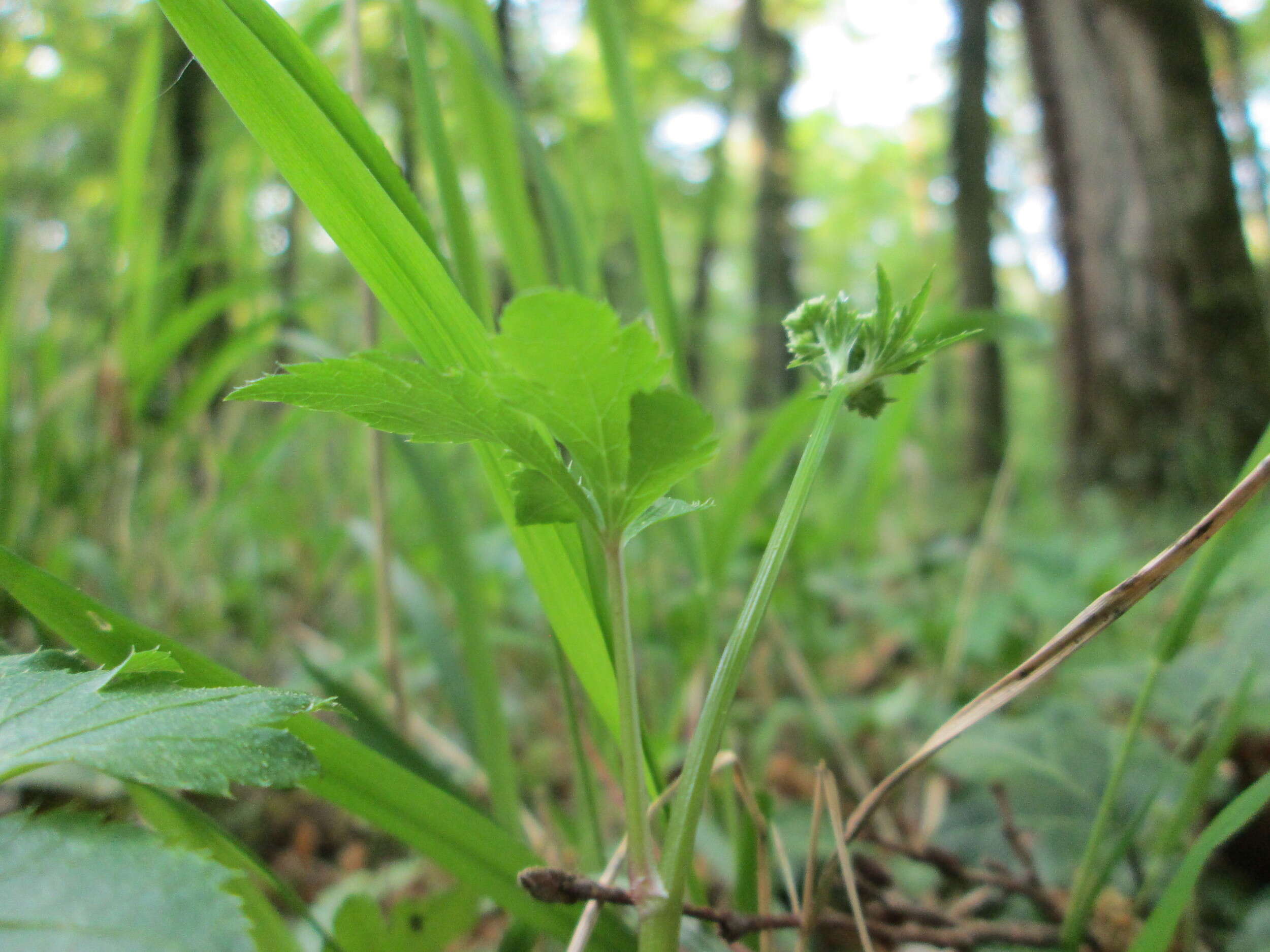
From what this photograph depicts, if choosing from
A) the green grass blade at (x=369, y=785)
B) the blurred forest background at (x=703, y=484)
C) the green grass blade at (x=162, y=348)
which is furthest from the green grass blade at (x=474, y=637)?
the green grass blade at (x=162, y=348)

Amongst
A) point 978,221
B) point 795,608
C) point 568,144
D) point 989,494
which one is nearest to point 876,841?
point 795,608

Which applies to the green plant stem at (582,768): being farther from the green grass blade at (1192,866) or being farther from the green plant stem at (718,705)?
the green grass blade at (1192,866)

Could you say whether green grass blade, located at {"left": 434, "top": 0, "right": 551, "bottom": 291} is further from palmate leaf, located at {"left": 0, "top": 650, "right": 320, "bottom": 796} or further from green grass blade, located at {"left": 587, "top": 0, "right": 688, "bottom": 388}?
palmate leaf, located at {"left": 0, "top": 650, "right": 320, "bottom": 796}

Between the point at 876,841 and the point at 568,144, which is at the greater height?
the point at 568,144

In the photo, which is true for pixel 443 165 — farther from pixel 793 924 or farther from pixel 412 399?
pixel 793 924

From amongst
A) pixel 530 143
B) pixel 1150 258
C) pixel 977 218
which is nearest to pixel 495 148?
pixel 530 143

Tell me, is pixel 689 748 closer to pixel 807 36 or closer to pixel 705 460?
pixel 705 460
